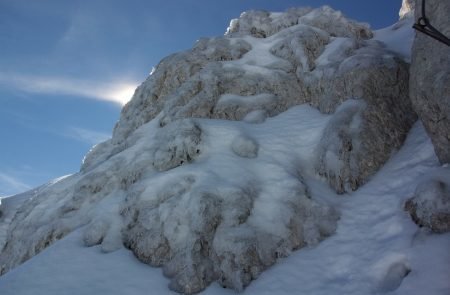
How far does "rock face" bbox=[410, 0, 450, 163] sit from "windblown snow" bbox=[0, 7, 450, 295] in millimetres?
1290

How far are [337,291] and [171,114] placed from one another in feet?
56.5

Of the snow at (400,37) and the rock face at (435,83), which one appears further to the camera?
the snow at (400,37)

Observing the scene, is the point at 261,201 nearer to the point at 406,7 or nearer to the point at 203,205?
the point at 203,205

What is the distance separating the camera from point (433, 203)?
1197 centimetres

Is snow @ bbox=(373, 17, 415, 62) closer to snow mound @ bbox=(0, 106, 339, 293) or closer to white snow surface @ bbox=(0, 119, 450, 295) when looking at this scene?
snow mound @ bbox=(0, 106, 339, 293)

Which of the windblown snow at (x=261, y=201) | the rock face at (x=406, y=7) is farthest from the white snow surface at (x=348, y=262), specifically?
the rock face at (x=406, y=7)

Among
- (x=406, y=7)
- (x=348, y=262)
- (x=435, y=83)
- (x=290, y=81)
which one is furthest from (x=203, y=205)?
(x=406, y=7)

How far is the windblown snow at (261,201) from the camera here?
→ 41.8 feet

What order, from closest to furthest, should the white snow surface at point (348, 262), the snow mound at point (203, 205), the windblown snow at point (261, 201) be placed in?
the white snow surface at point (348, 262) < the windblown snow at point (261, 201) < the snow mound at point (203, 205)

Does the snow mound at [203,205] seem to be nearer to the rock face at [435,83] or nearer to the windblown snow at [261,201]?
the windblown snow at [261,201]

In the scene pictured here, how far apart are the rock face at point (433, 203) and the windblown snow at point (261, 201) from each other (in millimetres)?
226

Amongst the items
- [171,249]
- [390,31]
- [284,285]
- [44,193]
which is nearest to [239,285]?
[284,285]

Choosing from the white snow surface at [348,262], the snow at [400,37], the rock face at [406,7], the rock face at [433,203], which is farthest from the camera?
the rock face at [406,7]

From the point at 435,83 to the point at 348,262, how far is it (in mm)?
6888
